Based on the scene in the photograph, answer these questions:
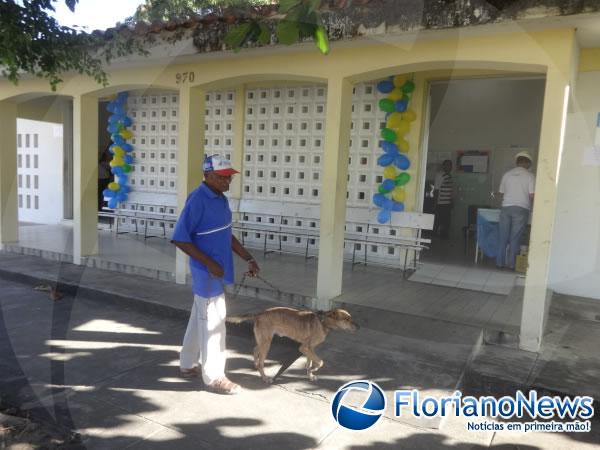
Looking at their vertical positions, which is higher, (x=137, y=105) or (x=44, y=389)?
(x=137, y=105)

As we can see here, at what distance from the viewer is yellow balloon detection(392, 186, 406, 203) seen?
6.81 meters

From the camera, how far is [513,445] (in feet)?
10.2

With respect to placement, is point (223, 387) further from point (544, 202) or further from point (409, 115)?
point (409, 115)

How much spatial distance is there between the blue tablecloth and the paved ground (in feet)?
9.28

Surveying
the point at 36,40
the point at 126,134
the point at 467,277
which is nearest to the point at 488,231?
the point at 467,277

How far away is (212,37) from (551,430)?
16.0 ft

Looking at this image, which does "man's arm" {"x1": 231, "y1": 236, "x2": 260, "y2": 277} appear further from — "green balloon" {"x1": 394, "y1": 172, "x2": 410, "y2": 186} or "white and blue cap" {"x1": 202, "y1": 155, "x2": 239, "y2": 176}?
"green balloon" {"x1": 394, "y1": 172, "x2": 410, "y2": 186}

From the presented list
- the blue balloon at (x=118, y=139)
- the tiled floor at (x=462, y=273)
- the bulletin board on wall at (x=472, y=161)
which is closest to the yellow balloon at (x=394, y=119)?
the tiled floor at (x=462, y=273)

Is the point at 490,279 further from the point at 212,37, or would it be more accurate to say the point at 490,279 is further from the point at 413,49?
the point at 212,37

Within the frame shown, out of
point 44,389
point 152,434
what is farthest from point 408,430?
point 44,389

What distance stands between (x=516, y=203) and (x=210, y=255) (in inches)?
181

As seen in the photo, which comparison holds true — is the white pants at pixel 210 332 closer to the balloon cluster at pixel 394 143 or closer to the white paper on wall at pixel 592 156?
the balloon cluster at pixel 394 143

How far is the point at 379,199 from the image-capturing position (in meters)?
6.91

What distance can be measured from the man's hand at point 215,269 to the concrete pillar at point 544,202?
108 inches
